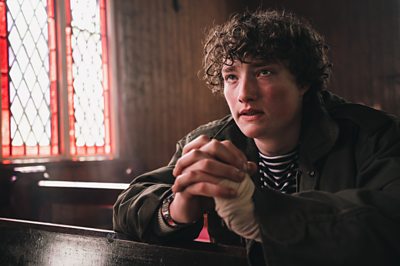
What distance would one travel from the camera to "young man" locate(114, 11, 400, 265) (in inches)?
37.2

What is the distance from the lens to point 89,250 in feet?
4.36

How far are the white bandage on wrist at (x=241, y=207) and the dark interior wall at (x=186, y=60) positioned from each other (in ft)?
15.1

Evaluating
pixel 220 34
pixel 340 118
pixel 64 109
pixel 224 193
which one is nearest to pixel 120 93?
pixel 64 109

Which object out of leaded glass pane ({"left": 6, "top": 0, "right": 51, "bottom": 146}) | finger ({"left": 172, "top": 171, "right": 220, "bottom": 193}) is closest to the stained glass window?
leaded glass pane ({"left": 6, "top": 0, "right": 51, "bottom": 146})

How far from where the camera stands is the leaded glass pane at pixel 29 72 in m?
3.99

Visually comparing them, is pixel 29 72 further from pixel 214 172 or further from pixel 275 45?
pixel 214 172

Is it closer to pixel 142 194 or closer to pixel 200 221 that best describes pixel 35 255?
pixel 142 194

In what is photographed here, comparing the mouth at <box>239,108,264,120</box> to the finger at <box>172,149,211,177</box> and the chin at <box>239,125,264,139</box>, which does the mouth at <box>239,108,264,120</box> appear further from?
the finger at <box>172,149,211,177</box>

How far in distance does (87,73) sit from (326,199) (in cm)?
429

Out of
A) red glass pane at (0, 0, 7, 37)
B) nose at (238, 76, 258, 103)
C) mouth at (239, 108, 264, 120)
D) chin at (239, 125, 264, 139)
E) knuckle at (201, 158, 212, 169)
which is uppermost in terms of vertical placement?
red glass pane at (0, 0, 7, 37)

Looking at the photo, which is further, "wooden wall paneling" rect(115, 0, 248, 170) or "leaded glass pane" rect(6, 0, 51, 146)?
"wooden wall paneling" rect(115, 0, 248, 170)

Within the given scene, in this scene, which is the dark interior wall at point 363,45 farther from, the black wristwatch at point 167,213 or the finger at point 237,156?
the finger at point 237,156

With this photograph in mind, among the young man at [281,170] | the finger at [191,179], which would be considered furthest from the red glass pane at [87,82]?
the finger at [191,179]

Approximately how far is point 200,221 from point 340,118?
1.75 ft
